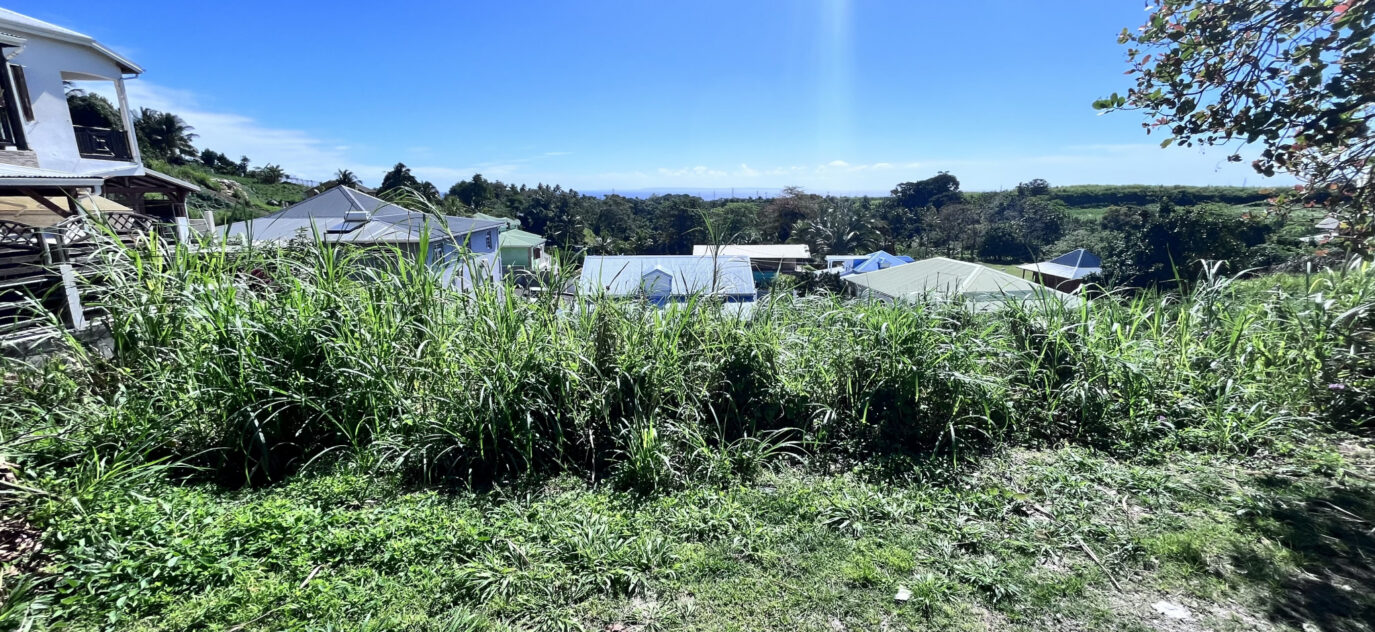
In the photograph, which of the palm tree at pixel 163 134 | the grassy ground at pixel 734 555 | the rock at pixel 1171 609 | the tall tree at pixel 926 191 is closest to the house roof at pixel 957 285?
the grassy ground at pixel 734 555

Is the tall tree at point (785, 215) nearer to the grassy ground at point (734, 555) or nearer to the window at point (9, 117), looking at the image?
the window at point (9, 117)

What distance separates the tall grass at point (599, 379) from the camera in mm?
2326

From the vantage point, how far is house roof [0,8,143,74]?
360 inches

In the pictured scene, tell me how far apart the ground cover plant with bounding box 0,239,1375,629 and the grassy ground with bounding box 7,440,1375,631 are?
0.01 meters

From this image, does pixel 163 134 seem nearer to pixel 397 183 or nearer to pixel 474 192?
pixel 474 192

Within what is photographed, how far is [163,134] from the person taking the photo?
31516 mm

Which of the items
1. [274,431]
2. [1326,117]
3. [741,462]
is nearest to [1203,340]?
[1326,117]

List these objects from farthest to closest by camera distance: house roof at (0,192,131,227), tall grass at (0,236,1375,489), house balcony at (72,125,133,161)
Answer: house balcony at (72,125,133,161) < house roof at (0,192,131,227) < tall grass at (0,236,1375,489)

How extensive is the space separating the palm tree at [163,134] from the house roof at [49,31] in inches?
965

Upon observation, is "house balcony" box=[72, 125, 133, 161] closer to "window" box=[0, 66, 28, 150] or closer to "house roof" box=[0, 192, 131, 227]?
"window" box=[0, 66, 28, 150]

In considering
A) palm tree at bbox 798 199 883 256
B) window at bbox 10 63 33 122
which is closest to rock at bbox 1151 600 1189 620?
window at bbox 10 63 33 122

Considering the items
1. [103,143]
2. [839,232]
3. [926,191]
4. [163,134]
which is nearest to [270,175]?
[163,134]

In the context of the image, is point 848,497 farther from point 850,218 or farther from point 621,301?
point 850,218

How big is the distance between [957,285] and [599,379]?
8.27 feet
